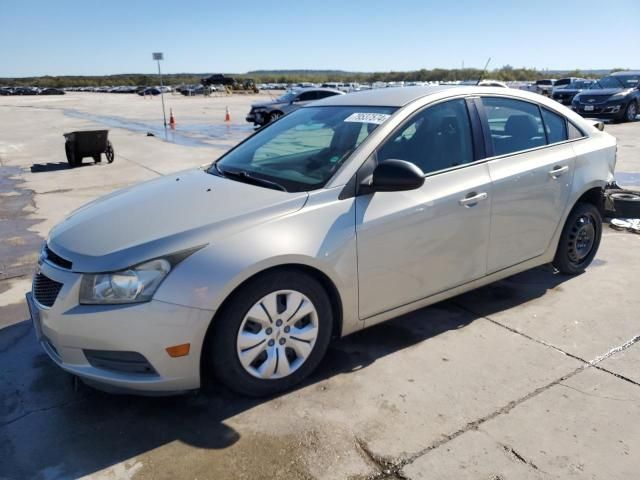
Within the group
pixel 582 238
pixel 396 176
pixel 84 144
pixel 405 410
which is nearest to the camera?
pixel 405 410

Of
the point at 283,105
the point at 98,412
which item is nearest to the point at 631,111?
the point at 283,105

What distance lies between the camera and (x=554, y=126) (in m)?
4.32

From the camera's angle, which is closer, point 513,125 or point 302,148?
point 302,148

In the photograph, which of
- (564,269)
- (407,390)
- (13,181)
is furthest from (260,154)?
(13,181)

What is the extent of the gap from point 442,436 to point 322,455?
611mm

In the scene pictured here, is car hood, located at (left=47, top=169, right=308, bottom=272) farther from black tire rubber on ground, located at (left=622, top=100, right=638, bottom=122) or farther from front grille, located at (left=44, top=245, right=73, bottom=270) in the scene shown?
black tire rubber on ground, located at (left=622, top=100, right=638, bottom=122)

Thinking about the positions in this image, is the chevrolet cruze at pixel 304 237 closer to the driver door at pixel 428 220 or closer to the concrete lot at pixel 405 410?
the driver door at pixel 428 220

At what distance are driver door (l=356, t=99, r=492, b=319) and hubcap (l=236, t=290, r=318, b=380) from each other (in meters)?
0.40

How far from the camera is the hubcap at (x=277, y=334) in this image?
2.81 metres

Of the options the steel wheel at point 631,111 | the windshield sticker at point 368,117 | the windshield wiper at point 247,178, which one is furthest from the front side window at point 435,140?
the steel wheel at point 631,111

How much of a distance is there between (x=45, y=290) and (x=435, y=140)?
2545mm

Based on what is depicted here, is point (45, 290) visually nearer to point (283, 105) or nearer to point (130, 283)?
point (130, 283)

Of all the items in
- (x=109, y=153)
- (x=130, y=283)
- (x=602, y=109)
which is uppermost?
(x=130, y=283)

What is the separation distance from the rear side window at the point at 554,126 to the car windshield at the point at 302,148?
1567mm
